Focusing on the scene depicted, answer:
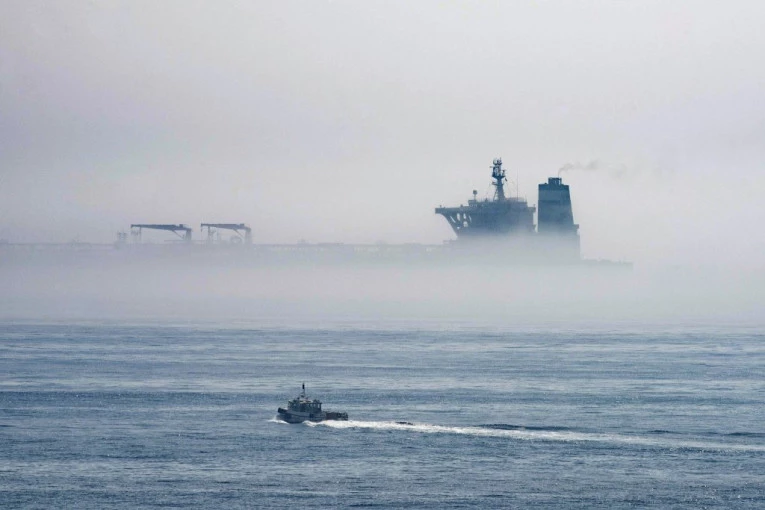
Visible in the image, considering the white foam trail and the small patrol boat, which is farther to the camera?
the small patrol boat

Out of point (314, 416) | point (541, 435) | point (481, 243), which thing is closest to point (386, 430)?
point (314, 416)

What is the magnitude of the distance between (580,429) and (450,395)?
9978 mm

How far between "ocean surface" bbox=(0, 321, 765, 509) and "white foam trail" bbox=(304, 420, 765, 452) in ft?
0.31

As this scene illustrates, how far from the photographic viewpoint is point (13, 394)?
53.8 metres

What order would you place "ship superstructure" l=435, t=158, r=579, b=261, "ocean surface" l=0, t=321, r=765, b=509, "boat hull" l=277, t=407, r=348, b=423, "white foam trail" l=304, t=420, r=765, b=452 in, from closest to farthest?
"ocean surface" l=0, t=321, r=765, b=509 → "white foam trail" l=304, t=420, r=765, b=452 → "boat hull" l=277, t=407, r=348, b=423 → "ship superstructure" l=435, t=158, r=579, b=261

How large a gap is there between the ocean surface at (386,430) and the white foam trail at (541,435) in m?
0.10

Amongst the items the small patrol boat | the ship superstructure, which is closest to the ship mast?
the ship superstructure

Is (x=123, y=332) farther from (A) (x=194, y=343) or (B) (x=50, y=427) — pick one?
(B) (x=50, y=427)

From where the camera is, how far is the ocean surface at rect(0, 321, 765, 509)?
1416 inches

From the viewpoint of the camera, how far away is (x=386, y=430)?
1775 inches

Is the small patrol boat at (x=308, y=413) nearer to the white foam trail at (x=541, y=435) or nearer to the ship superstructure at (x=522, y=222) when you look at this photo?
the white foam trail at (x=541, y=435)

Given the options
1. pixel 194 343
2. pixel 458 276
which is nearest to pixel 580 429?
pixel 194 343

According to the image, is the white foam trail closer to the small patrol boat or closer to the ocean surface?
the ocean surface

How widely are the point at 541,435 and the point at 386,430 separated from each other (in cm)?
504
